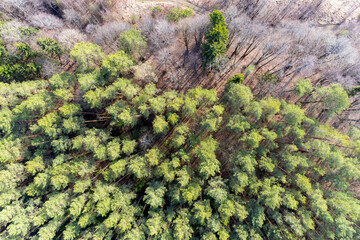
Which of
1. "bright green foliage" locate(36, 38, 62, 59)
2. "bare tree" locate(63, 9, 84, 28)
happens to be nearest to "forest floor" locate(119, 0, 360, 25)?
"bare tree" locate(63, 9, 84, 28)

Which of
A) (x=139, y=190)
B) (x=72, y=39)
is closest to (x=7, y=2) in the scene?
(x=72, y=39)

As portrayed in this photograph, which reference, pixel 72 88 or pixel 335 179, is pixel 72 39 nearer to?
pixel 72 88

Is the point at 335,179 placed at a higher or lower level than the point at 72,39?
higher

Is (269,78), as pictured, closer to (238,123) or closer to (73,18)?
(238,123)

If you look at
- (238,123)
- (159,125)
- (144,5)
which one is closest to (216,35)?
(238,123)

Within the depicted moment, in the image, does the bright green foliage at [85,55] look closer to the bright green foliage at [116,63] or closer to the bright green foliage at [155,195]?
the bright green foliage at [116,63]

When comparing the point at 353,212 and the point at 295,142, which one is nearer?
the point at 353,212
